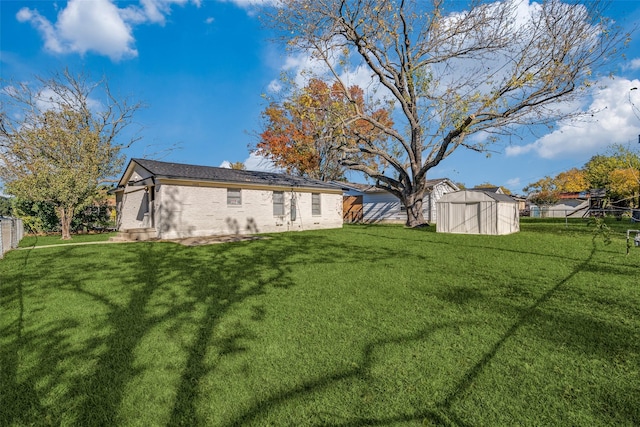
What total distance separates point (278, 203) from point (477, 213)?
980 cm

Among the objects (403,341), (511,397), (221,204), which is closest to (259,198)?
(221,204)

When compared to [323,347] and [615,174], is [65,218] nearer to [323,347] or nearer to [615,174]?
[323,347]

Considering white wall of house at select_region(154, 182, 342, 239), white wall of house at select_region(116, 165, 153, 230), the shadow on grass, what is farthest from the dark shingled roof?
the shadow on grass

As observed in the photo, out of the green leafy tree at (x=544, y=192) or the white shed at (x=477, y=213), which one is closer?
the white shed at (x=477, y=213)

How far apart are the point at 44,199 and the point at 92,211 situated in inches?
233

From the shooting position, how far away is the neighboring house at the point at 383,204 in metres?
23.9

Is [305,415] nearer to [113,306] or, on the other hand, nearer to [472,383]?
[472,383]

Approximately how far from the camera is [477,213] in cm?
1377

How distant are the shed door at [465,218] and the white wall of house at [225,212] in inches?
289

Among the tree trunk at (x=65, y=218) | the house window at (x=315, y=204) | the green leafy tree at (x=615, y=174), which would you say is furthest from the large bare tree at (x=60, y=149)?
the green leafy tree at (x=615, y=174)

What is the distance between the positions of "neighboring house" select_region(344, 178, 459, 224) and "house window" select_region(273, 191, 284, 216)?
819 centimetres

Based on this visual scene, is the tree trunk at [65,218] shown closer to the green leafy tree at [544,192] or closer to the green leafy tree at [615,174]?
the green leafy tree at [615,174]

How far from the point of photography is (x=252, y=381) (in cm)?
259

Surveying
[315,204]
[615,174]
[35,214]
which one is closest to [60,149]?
[35,214]
